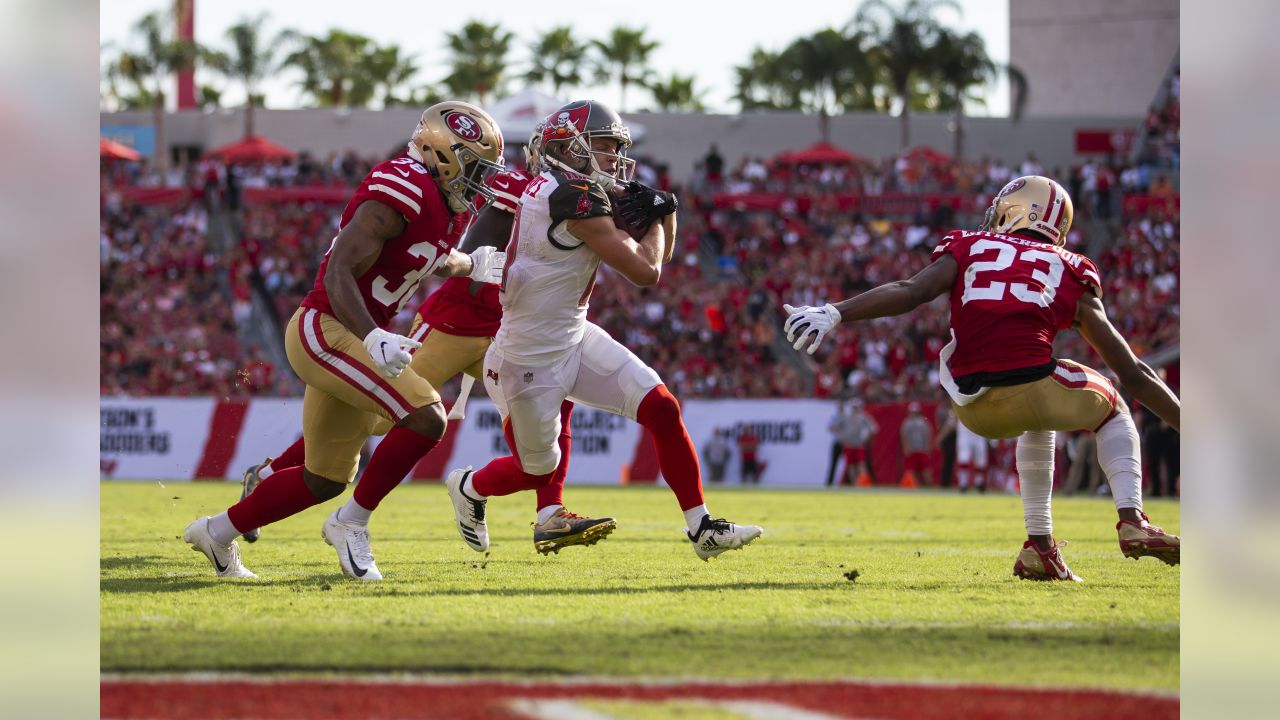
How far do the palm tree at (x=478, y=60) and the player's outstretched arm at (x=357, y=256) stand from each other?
161ft

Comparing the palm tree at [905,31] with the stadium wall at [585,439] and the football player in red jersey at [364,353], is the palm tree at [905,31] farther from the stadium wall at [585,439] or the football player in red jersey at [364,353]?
the football player in red jersey at [364,353]

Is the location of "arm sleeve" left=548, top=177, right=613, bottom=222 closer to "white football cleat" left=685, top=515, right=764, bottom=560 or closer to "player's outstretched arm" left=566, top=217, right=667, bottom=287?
"player's outstretched arm" left=566, top=217, right=667, bottom=287

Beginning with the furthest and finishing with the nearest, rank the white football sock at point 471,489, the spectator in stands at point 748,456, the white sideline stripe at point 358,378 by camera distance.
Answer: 1. the spectator in stands at point 748,456
2. the white football sock at point 471,489
3. the white sideline stripe at point 358,378

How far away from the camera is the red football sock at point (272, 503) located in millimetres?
6473

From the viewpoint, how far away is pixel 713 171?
3341cm

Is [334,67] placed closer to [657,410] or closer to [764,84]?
[764,84]

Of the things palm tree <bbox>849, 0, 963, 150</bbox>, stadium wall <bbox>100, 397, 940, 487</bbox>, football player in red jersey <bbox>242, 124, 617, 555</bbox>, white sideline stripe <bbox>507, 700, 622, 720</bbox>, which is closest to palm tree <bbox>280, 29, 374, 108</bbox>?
palm tree <bbox>849, 0, 963, 150</bbox>

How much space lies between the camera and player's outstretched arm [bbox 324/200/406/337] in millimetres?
6148

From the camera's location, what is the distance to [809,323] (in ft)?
19.7

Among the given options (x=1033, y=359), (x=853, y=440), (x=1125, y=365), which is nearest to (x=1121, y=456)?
(x=1125, y=365)

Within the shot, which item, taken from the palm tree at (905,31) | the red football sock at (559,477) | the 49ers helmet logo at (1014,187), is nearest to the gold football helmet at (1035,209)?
the 49ers helmet logo at (1014,187)

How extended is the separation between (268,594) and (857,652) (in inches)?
101
